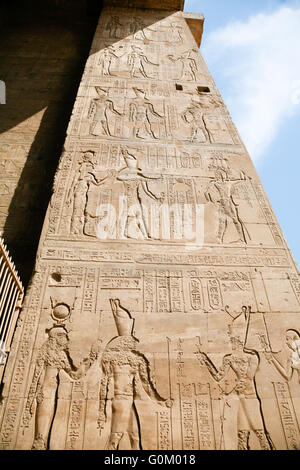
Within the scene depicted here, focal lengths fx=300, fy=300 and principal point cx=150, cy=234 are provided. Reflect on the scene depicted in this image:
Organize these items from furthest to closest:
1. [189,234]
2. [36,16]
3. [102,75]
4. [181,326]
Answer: [36,16] < [102,75] < [189,234] < [181,326]

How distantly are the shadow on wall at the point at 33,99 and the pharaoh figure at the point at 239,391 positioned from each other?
2549mm

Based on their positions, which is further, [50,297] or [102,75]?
[102,75]

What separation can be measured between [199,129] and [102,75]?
2.36 meters

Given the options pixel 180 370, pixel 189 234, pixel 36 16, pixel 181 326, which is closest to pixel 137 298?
pixel 181 326

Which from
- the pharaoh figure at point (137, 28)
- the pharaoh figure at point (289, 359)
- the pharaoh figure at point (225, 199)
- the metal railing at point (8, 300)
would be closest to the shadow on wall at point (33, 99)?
the metal railing at point (8, 300)

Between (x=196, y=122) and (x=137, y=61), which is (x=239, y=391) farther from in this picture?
(x=137, y=61)

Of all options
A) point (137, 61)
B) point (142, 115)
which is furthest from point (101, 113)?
point (137, 61)

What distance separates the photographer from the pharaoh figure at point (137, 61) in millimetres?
5965

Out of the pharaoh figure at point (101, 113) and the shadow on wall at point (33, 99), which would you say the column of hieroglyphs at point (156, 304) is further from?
the shadow on wall at point (33, 99)

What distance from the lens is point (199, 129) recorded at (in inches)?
196

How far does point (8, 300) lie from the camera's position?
9.08 ft

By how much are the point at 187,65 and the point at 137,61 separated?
105 centimetres

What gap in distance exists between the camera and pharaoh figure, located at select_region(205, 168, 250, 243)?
3756 mm

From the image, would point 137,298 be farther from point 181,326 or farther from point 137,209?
point 137,209
